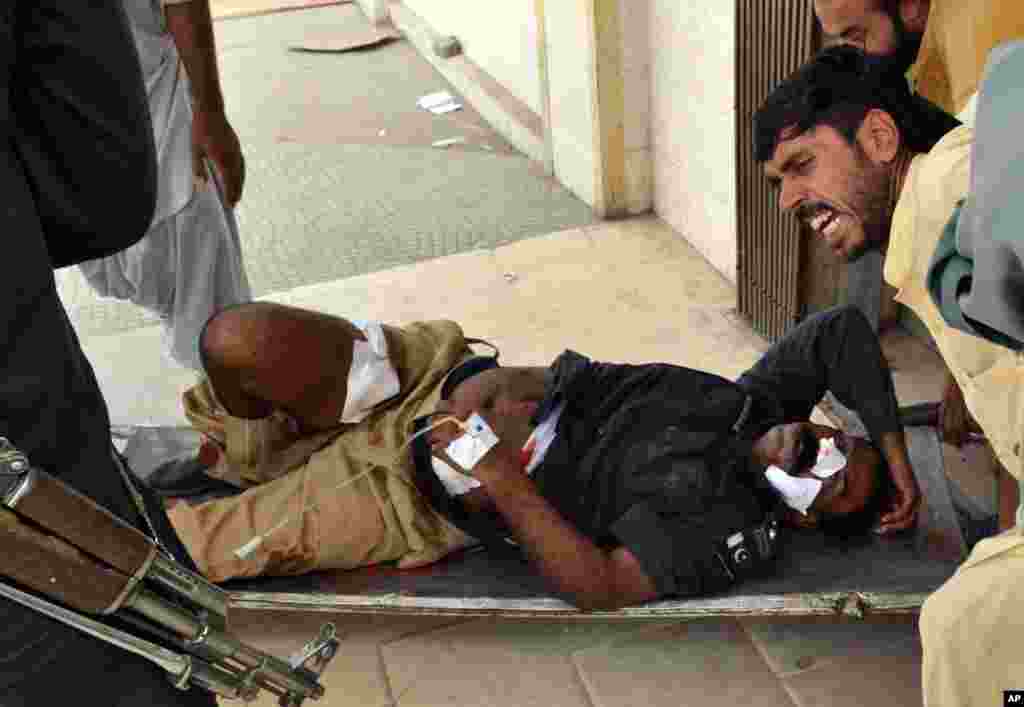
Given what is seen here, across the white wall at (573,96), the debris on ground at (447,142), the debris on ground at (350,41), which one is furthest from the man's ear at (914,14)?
the debris on ground at (350,41)

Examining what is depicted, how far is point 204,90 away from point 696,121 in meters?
1.79

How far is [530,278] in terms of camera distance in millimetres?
4227

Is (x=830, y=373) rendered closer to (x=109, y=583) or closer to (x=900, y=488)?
(x=900, y=488)

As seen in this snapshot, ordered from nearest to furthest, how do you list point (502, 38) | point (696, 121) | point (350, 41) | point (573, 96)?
1. point (696, 121)
2. point (573, 96)
3. point (502, 38)
4. point (350, 41)

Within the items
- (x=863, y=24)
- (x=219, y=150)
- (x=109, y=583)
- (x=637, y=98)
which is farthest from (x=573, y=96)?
(x=109, y=583)

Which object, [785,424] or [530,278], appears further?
[530,278]

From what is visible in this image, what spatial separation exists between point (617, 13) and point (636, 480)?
7.69 feet

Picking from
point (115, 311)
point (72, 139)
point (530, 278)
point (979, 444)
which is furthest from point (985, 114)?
point (115, 311)

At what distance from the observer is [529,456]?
2475 millimetres

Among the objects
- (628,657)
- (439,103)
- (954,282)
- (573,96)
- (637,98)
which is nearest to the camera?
(954,282)

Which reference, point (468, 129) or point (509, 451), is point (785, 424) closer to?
point (509, 451)

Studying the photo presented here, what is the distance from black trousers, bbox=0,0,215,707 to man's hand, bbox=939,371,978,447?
199cm

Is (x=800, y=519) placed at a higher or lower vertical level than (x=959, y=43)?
lower

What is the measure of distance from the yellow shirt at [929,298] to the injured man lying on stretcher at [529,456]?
1.76ft
